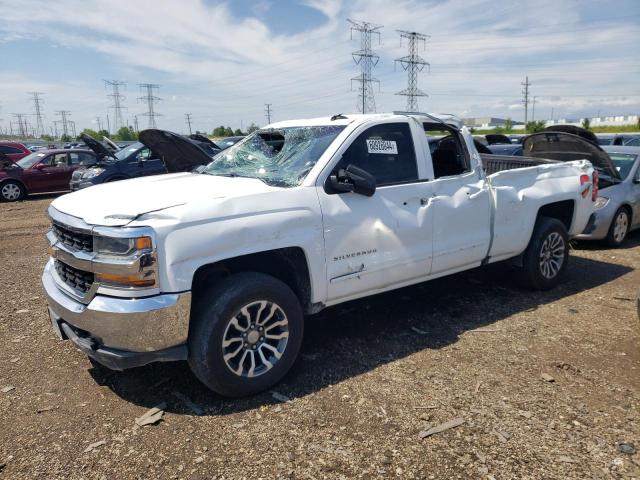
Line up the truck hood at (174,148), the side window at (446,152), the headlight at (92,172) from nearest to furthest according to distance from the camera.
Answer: the side window at (446,152) → the truck hood at (174,148) → the headlight at (92,172)

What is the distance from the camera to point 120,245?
10.2 ft

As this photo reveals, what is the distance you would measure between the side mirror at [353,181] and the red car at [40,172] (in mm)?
14292

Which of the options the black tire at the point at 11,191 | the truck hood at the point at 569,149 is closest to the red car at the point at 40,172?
the black tire at the point at 11,191

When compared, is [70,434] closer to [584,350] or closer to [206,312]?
[206,312]

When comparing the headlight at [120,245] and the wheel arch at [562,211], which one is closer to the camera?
the headlight at [120,245]

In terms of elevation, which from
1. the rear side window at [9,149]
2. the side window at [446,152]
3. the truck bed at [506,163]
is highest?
the rear side window at [9,149]

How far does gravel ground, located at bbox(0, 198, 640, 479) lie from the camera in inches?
115

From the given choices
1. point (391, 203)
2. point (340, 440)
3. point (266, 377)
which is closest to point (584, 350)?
point (391, 203)

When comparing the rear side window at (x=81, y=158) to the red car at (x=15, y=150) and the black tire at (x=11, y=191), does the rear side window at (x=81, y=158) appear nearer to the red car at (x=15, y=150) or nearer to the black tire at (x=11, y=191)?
the black tire at (x=11, y=191)

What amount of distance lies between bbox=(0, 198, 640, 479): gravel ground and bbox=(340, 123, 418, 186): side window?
147 centimetres

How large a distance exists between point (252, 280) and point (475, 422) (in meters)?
1.75

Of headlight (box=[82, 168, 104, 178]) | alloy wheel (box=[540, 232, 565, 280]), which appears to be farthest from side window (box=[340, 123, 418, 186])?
headlight (box=[82, 168, 104, 178])

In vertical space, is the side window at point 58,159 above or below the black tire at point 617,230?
above

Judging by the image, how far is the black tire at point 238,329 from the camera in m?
3.33
